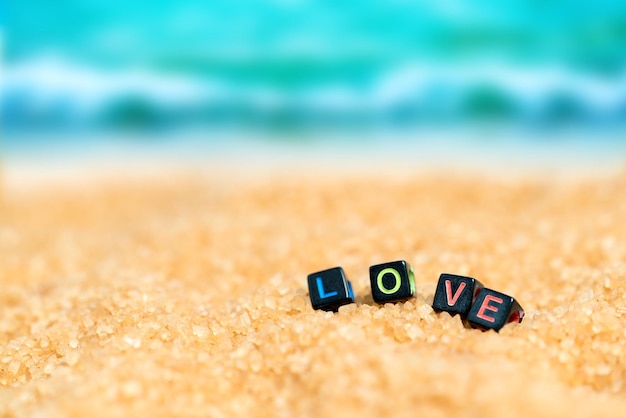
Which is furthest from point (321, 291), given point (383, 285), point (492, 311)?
point (492, 311)

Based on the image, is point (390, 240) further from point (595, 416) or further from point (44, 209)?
point (44, 209)

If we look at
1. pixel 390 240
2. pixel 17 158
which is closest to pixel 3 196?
pixel 17 158

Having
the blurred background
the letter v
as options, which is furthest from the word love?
the blurred background

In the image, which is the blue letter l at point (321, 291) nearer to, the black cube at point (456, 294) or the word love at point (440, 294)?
the word love at point (440, 294)

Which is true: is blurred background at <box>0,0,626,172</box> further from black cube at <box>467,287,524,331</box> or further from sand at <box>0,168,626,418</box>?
black cube at <box>467,287,524,331</box>

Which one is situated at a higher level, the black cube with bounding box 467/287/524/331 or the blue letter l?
the blue letter l

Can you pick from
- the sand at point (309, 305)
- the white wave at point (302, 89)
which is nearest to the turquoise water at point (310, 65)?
the white wave at point (302, 89)

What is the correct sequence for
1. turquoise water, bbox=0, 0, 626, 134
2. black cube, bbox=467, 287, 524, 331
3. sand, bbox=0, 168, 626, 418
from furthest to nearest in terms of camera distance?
turquoise water, bbox=0, 0, 626, 134 → black cube, bbox=467, 287, 524, 331 → sand, bbox=0, 168, 626, 418
